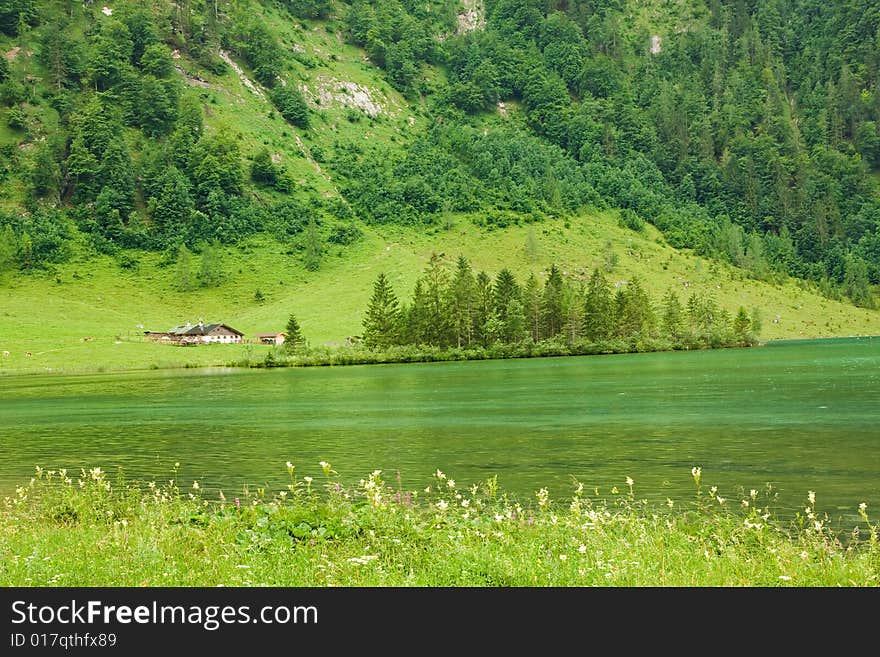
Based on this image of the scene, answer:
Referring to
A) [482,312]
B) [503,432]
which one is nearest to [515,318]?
[482,312]

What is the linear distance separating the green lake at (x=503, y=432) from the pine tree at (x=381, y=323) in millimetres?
68971

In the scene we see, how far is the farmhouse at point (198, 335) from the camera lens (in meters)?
184

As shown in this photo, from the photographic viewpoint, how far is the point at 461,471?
3722cm

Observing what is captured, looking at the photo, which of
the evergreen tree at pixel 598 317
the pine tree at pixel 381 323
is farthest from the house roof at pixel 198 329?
the evergreen tree at pixel 598 317

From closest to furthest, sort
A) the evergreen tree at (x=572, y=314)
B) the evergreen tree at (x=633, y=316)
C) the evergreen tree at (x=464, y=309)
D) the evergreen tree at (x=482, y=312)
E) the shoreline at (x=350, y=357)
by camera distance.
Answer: the shoreline at (x=350, y=357) → the evergreen tree at (x=464, y=309) → the evergreen tree at (x=482, y=312) → the evergreen tree at (x=572, y=314) → the evergreen tree at (x=633, y=316)

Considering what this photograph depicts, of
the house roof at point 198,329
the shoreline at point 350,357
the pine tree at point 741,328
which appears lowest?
the shoreline at point 350,357

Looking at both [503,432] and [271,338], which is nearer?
[503,432]

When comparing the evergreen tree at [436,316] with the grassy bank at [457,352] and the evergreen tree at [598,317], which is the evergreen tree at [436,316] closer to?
the grassy bank at [457,352]

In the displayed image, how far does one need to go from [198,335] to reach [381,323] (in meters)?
42.5

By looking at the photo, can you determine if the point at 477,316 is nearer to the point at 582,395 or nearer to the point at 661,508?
the point at 582,395

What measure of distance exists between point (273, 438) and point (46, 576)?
3739 centimetres

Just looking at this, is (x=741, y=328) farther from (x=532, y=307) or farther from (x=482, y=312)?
(x=482, y=312)

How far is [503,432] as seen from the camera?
5219cm

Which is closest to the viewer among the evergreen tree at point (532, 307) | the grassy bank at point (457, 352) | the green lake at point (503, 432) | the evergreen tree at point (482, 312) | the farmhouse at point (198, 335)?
the green lake at point (503, 432)
